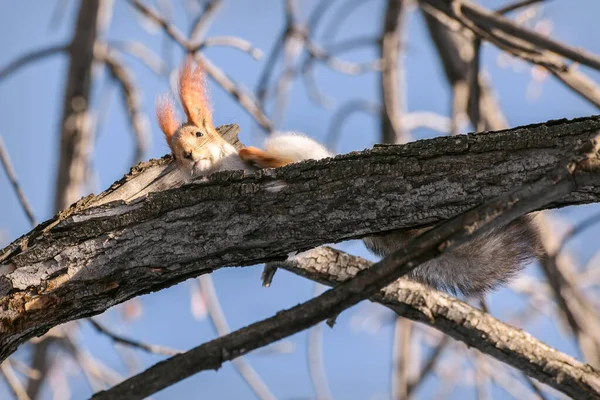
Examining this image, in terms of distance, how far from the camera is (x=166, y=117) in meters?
3.04

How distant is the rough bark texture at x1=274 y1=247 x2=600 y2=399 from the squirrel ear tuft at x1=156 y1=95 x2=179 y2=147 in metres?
0.86

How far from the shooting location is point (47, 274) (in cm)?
185

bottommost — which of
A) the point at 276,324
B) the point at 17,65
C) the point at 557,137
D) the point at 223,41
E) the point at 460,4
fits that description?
the point at 276,324

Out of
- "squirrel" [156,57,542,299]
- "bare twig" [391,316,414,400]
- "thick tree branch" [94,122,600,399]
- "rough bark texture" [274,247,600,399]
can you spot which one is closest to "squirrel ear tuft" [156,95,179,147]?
"squirrel" [156,57,542,299]

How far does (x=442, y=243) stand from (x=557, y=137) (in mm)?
585

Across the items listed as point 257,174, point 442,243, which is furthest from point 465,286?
point 442,243

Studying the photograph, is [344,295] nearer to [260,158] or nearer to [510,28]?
[260,158]

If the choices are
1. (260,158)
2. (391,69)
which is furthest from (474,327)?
(391,69)

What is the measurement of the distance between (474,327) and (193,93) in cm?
141

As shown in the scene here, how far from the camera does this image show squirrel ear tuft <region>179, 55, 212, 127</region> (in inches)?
115

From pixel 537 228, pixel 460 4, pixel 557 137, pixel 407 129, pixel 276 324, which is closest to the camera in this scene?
pixel 276 324

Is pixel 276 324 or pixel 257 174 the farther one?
pixel 257 174

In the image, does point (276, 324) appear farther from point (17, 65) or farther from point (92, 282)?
point (17, 65)

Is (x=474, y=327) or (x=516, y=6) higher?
(x=516, y=6)
